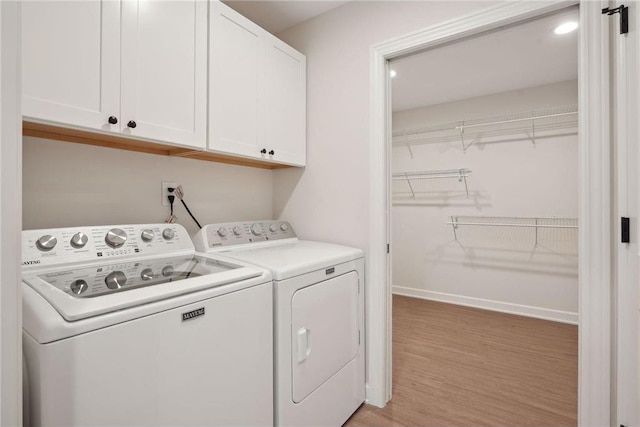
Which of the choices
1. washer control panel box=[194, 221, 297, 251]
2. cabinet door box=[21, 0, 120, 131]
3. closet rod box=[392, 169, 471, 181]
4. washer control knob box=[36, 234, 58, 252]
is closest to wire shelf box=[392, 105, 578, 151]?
closet rod box=[392, 169, 471, 181]

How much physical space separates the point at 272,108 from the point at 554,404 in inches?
96.3

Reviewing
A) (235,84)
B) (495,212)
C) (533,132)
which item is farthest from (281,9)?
(495,212)

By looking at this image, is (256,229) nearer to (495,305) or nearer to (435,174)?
(435,174)

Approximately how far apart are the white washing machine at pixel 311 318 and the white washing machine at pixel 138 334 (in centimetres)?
9

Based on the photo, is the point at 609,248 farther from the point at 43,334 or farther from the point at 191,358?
the point at 43,334

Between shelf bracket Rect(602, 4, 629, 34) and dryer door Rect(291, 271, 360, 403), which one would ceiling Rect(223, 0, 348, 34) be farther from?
dryer door Rect(291, 271, 360, 403)

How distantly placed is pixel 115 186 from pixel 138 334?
3.23ft

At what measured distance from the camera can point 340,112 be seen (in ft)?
6.52

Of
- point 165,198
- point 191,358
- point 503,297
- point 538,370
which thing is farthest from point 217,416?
point 503,297

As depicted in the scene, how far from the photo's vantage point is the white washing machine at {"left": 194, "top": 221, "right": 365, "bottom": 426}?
1297 mm

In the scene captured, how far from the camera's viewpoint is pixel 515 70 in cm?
290

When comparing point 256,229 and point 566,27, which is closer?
point 256,229

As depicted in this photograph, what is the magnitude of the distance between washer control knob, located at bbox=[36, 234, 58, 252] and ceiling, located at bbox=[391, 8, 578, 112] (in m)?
1.95

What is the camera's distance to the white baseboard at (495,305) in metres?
3.09
